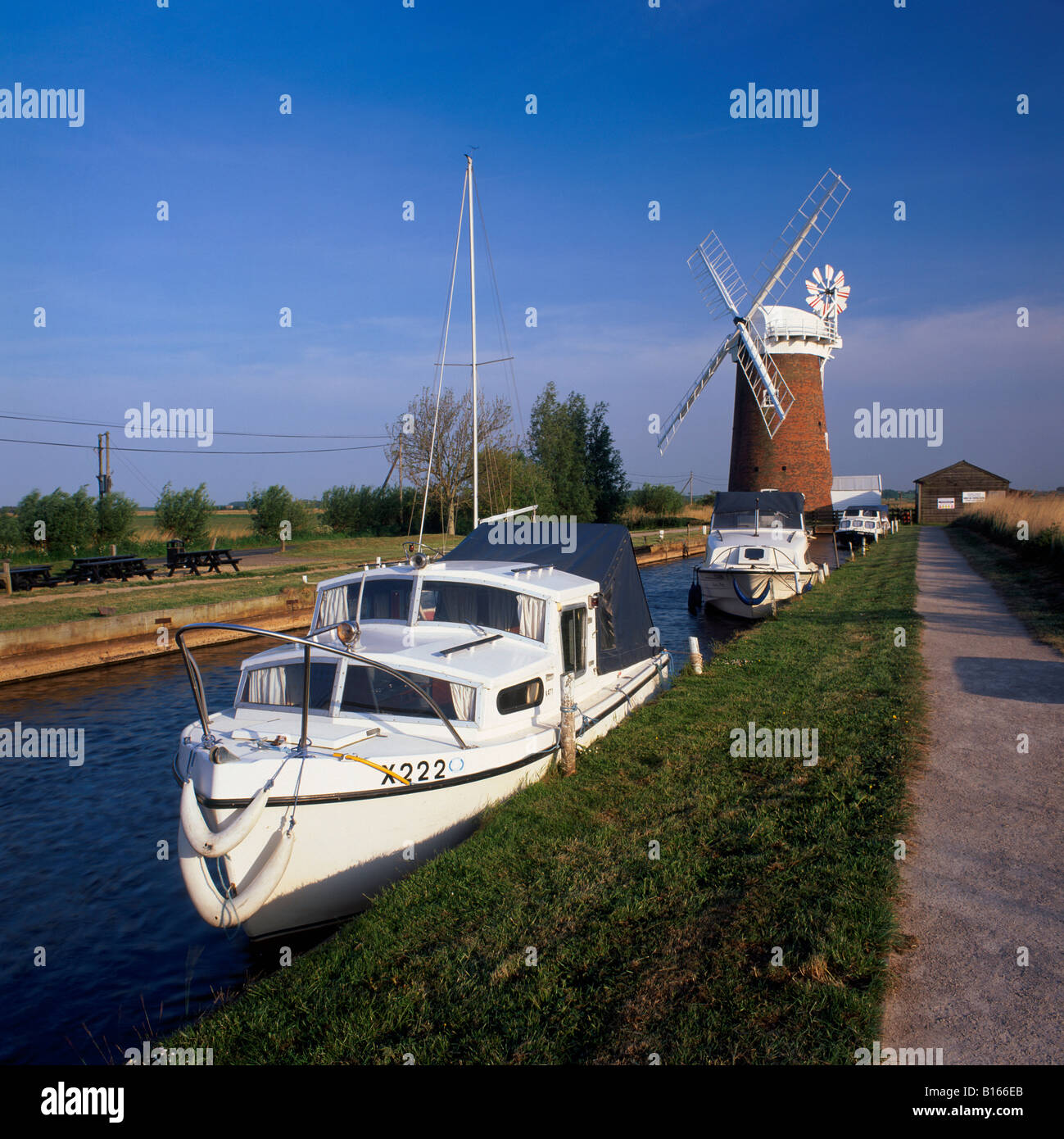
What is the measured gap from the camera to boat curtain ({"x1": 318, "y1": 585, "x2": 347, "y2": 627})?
925 centimetres

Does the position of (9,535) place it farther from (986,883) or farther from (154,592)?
(986,883)

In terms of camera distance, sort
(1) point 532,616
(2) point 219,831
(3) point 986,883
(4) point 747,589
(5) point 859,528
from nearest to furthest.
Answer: (3) point 986,883 → (2) point 219,831 → (1) point 532,616 → (4) point 747,589 → (5) point 859,528

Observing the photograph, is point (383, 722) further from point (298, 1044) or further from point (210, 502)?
point (210, 502)

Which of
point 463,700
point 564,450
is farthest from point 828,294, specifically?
point 463,700

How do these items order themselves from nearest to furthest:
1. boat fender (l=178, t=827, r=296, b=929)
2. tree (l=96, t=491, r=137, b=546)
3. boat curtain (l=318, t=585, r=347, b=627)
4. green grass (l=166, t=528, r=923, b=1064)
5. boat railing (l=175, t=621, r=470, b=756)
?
1. green grass (l=166, t=528, r=923, b=1064)
2. boat fender (l=178, t=827, r=296, b=929)
3. boat railing (l=175, t=621, r=470, b=756)
4. boat curtain (l=318, t=585, r=347, b=627)
5. tree (l=96, t=491, r=137, b=546)

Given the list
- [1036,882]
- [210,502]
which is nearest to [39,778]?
[1036,882]

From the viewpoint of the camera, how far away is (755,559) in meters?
22.3

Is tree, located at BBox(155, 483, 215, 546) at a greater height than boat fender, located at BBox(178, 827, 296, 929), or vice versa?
tree, located at BBox(155, 483, 215, 546)

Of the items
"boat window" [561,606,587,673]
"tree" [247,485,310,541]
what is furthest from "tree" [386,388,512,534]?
"boat window" [561,606,587,673]

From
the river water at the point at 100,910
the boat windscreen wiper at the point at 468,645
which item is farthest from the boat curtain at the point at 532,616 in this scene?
the river water at the point at 100,910

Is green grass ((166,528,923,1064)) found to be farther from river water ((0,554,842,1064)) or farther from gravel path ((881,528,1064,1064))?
river water ((0,554,842,1064))

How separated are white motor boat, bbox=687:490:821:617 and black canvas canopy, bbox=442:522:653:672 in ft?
35.0

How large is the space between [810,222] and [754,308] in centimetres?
530

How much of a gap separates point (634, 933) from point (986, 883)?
2356 mm
